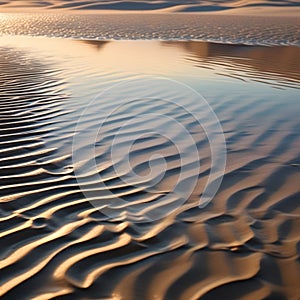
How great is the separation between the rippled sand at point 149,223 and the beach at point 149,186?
0.01 meters

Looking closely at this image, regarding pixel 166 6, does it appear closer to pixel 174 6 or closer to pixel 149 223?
pixel 174 6

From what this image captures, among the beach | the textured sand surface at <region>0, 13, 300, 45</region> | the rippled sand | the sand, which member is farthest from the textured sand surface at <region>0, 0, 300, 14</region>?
the rippled sand

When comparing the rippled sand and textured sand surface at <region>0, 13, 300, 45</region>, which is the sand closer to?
textured sand surface at <region>0, 13, 300, 45</region>

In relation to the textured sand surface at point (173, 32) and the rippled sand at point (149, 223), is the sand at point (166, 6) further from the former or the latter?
the rippled sand at point (149, 223)

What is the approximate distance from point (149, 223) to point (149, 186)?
656 millimetres

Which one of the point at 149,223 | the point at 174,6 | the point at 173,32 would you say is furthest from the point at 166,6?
the point at 149,223

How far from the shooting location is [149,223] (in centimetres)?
333

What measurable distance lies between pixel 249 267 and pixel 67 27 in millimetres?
20408

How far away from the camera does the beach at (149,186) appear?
2.72m

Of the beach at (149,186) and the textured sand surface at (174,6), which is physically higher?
the textured sand surface at (174,6)

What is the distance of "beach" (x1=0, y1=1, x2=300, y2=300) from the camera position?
8.93 ft

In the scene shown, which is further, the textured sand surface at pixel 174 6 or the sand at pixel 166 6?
the textured sand surface at pixel 174 6

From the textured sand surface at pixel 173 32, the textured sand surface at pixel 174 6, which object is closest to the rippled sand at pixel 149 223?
the textured sand surface at pixel 173 32

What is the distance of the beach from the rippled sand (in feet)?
0.04
